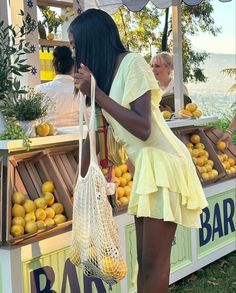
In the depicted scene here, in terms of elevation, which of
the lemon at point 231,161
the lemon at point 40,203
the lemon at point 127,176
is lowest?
the lemon at point 231,161

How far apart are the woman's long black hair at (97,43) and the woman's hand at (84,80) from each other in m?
0.08

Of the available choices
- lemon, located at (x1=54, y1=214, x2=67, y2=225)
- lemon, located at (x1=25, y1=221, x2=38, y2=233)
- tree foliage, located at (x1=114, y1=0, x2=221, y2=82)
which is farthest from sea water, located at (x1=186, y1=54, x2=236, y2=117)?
lemon, located at (x1=25, y1=221, x2=38, y2=233)

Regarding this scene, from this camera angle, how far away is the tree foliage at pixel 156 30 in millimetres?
14125

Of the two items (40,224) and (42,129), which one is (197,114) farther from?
(40,224)

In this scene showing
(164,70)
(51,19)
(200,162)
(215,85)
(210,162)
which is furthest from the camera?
(215,85)

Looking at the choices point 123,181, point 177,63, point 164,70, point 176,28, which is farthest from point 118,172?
point 164,70

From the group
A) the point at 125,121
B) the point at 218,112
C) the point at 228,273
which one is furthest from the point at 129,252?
the point at 218,112

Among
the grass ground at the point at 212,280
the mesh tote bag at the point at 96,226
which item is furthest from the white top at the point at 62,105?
the mesh tote bag at the point at 96,226

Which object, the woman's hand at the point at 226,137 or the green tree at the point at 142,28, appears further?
the green tree at the point at 142,28

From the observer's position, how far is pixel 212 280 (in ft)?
13.6

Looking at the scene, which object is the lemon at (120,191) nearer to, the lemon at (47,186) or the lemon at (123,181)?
the lemon at (123,181)

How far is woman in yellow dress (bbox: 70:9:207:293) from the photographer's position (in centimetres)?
212

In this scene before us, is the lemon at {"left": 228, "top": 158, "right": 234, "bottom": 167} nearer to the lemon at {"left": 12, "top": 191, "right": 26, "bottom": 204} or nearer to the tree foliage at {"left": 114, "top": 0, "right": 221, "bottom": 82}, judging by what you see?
the lemon at {"left": 12, "top": 191, "right": 26, "bottom": 204}

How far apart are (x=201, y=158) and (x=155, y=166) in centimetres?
222
